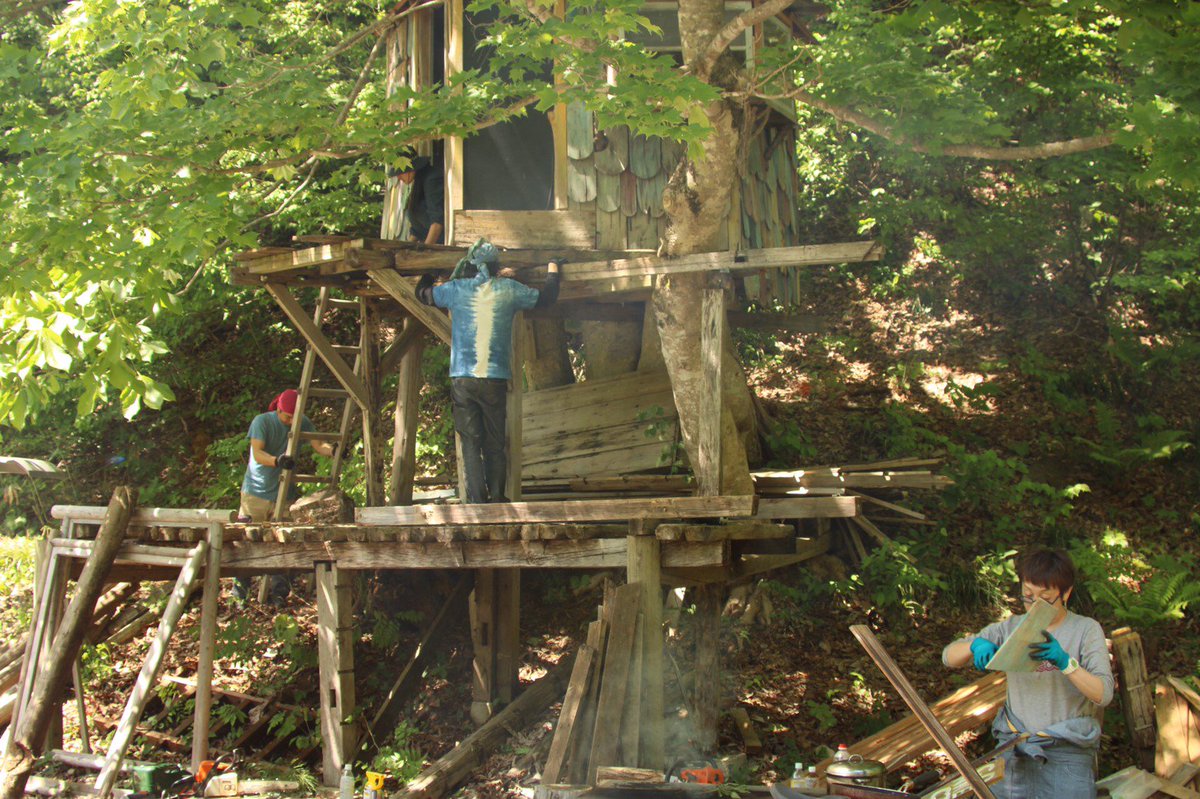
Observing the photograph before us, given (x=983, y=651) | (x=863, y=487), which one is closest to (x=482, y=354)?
(x=863, y=487)

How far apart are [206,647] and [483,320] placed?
3258 mm

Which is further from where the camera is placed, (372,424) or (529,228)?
(372,424)

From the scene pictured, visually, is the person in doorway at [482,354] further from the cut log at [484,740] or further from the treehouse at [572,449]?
the cut log at [484,740]

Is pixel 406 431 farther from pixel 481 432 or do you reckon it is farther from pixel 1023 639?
pixel 1023 639

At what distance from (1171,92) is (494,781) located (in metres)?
6.88

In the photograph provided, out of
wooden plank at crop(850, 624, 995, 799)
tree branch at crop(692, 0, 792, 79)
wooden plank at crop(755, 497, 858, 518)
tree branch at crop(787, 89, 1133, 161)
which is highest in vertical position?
tree branch at crop(692, 0, 792, 79)

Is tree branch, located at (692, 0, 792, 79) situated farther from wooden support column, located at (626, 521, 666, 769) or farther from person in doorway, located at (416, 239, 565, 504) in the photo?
wooden support column, located at (626, 521, 666, 769)

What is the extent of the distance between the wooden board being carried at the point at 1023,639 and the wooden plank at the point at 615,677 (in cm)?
303

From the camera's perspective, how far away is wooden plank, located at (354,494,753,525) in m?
7.66

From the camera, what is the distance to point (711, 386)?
8.45 m

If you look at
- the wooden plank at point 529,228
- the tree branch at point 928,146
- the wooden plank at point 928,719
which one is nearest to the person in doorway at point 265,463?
the wooden plank at point 529,228

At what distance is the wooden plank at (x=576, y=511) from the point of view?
7.66 m

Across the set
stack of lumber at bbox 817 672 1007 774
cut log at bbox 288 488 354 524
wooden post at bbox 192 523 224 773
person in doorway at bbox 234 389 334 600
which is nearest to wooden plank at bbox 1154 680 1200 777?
stack of lumber at bbox 817 672 1007 774

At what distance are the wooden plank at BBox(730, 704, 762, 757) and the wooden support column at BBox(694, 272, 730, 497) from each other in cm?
267
